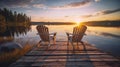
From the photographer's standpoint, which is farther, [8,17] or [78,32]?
[8,17]

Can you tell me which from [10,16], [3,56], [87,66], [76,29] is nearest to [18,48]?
[3,56]

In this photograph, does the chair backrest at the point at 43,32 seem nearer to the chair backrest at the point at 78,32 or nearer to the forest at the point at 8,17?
the chair backrest at the point at 78,32

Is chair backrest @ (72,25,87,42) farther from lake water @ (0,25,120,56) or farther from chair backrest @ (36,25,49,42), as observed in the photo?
lake water @ (0,25,120,56)

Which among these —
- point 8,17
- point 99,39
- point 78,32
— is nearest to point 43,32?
point 78,32

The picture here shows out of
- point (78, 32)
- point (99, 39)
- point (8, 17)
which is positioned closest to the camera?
point (78, 32)

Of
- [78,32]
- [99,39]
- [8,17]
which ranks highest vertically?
[8,17]

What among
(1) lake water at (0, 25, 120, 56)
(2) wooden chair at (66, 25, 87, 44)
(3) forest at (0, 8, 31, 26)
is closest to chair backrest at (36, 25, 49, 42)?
(2) wooden chair at (66, 25, 87, 44)

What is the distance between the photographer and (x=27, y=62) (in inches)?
149

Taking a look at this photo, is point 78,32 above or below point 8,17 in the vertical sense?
below

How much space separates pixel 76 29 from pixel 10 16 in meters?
40.1

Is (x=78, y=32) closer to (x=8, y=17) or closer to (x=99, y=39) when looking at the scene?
(x=99, y=39)

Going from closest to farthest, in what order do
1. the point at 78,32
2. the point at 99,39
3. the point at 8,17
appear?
the point at 78,32 < the point at 99,39 < the point at 8,17

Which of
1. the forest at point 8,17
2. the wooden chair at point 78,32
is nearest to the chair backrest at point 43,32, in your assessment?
the wooden chair at point 78,32

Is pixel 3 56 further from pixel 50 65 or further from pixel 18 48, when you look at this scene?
pixel 50 65
